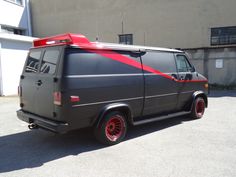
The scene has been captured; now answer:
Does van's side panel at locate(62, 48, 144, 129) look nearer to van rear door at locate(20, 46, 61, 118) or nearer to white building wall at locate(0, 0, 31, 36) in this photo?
van rear door at locate(20, 46, 61, 118)

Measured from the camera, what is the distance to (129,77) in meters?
5.13

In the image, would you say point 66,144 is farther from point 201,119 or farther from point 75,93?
point 201,119

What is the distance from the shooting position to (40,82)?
4617 millimetres

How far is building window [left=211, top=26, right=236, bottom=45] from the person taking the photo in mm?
15539

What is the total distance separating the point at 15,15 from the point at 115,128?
17.6m

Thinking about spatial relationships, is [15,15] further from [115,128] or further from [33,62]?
[115,128]

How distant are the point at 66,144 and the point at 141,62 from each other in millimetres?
2617

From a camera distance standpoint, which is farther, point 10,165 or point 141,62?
point 141,62

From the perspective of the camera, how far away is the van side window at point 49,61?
438cm

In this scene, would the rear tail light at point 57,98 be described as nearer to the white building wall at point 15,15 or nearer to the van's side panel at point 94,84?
the van's side panel at point 94,84

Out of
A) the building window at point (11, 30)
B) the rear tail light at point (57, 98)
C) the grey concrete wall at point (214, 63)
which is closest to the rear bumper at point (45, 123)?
the rear tail light at point (57, 98)

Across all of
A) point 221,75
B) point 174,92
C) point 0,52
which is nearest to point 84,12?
point 0,52

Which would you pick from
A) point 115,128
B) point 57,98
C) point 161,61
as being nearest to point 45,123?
point 57,98

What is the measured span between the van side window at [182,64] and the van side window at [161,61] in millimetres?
252
